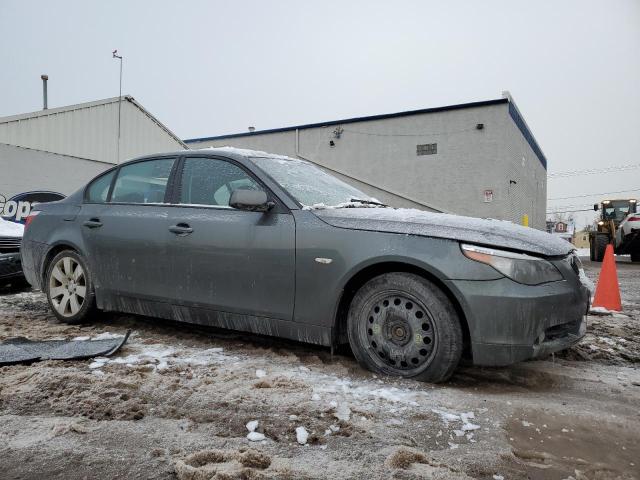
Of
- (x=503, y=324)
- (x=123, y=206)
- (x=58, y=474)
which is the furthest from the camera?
(x=123, y=206)

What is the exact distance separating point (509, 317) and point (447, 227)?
0.61m

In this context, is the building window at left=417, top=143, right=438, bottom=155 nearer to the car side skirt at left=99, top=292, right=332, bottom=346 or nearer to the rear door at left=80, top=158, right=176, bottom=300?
the rear door at left=80, top=158, right=176, bottom=300

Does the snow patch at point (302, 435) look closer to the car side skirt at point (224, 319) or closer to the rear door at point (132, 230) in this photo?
the car side skirt at point (224, 319)

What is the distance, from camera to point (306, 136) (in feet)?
75.0

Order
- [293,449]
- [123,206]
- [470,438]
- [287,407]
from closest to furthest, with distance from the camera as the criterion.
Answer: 1. [293,449]
2. [470,438]
3. [287,407]
4. [123,206]

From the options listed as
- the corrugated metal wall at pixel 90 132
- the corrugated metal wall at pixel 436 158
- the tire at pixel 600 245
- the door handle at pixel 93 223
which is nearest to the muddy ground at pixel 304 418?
the door handle at pixel 93 223

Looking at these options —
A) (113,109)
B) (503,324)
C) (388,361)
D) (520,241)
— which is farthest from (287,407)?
(113,109)

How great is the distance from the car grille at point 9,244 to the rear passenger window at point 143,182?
116 inches

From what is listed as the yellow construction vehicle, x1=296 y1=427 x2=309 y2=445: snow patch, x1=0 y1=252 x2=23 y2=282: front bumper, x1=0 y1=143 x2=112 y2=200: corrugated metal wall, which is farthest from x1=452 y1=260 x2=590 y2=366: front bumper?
the yellow construction vehicle

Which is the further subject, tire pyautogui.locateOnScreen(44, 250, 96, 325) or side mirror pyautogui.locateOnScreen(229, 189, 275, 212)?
tire pyautogui.locateOnScreen(44, 250, 96, 325)

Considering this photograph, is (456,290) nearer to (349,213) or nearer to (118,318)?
(349,213)

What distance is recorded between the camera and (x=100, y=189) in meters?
4.16

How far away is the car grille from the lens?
5.89m

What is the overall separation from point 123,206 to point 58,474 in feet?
8.35
